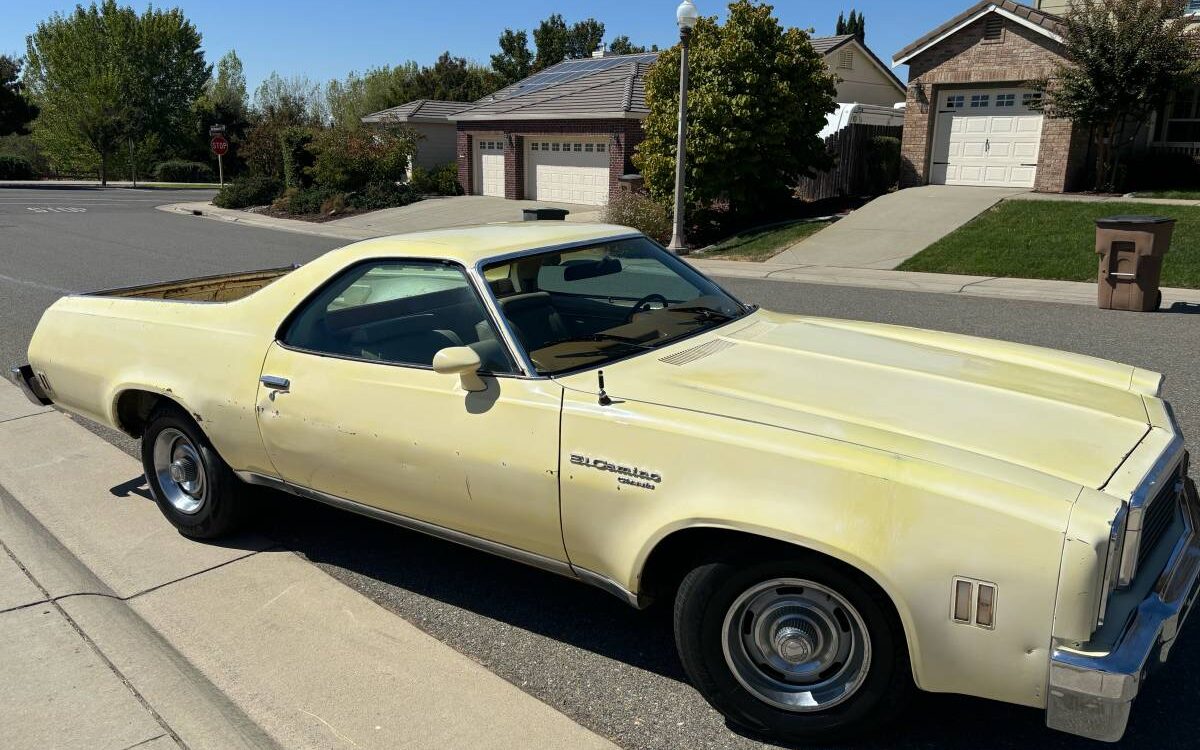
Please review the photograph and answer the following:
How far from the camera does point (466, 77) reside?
205 ft

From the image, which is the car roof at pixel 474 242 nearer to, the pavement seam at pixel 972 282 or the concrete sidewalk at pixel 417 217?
the pavement seam at pixel 972 282

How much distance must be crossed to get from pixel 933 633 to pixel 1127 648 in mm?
473

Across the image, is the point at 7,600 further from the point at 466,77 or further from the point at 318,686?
the point at 466,77

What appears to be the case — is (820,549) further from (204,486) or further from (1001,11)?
(1001,11)

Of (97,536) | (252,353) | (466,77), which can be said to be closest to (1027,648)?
(252,353)

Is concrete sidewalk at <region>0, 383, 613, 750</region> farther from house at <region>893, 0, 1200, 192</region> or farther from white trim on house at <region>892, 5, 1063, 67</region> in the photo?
white trim on house at <region>892, 5, 1063, 67</region>

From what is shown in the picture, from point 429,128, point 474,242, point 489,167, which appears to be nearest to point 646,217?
point 489,167

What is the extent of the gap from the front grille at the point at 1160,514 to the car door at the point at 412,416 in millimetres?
1794

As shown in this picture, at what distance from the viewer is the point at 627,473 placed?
2.95 metres

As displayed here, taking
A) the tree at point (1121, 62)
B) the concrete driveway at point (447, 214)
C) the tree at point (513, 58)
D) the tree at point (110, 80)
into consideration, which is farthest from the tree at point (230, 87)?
the tree at point (1121, 62)

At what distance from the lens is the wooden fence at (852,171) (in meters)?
22.8

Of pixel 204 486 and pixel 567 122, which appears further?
pixel 567 122

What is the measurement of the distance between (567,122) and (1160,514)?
27107mm

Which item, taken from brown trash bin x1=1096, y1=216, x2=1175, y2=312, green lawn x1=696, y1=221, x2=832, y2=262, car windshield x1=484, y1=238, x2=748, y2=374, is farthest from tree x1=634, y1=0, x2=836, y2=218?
car windshield x1=484, y1=238, x2=748, y2=374
